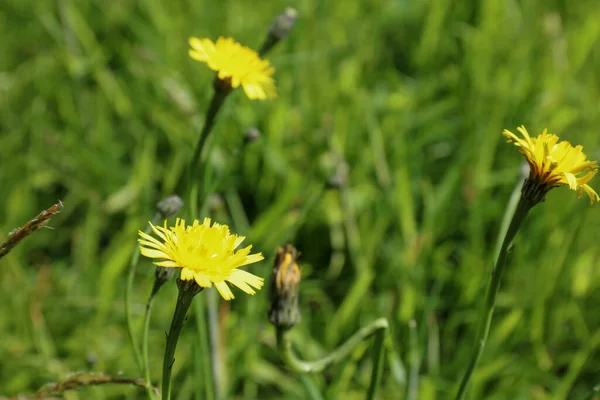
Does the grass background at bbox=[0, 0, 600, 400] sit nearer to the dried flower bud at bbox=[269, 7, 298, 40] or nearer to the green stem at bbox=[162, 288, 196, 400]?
the dried flower bud at bbox=[269, 7, 298, 40]

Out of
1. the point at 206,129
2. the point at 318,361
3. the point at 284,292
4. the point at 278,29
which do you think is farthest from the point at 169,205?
the point at 278,29

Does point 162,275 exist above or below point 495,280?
above

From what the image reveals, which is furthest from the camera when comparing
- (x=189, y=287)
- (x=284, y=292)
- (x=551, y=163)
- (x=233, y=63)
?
(x=233, y=63)

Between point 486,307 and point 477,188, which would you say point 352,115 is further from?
point 486,307

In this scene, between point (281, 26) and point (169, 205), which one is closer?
point (169, 205)

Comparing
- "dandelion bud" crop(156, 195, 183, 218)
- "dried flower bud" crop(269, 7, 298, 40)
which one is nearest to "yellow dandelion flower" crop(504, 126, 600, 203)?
"dandelion bud" crop(156, 195, 183, 218)

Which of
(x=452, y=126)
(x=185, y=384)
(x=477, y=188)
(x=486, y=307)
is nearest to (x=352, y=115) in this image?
(x=452, y=126)

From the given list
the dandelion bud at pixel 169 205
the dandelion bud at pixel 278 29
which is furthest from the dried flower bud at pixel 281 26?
the dandelion bud at pixel 169 205

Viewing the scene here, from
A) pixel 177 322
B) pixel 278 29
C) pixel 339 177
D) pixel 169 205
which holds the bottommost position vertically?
pixel 177 322

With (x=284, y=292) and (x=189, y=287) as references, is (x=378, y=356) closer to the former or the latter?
(x=284, y=292)
